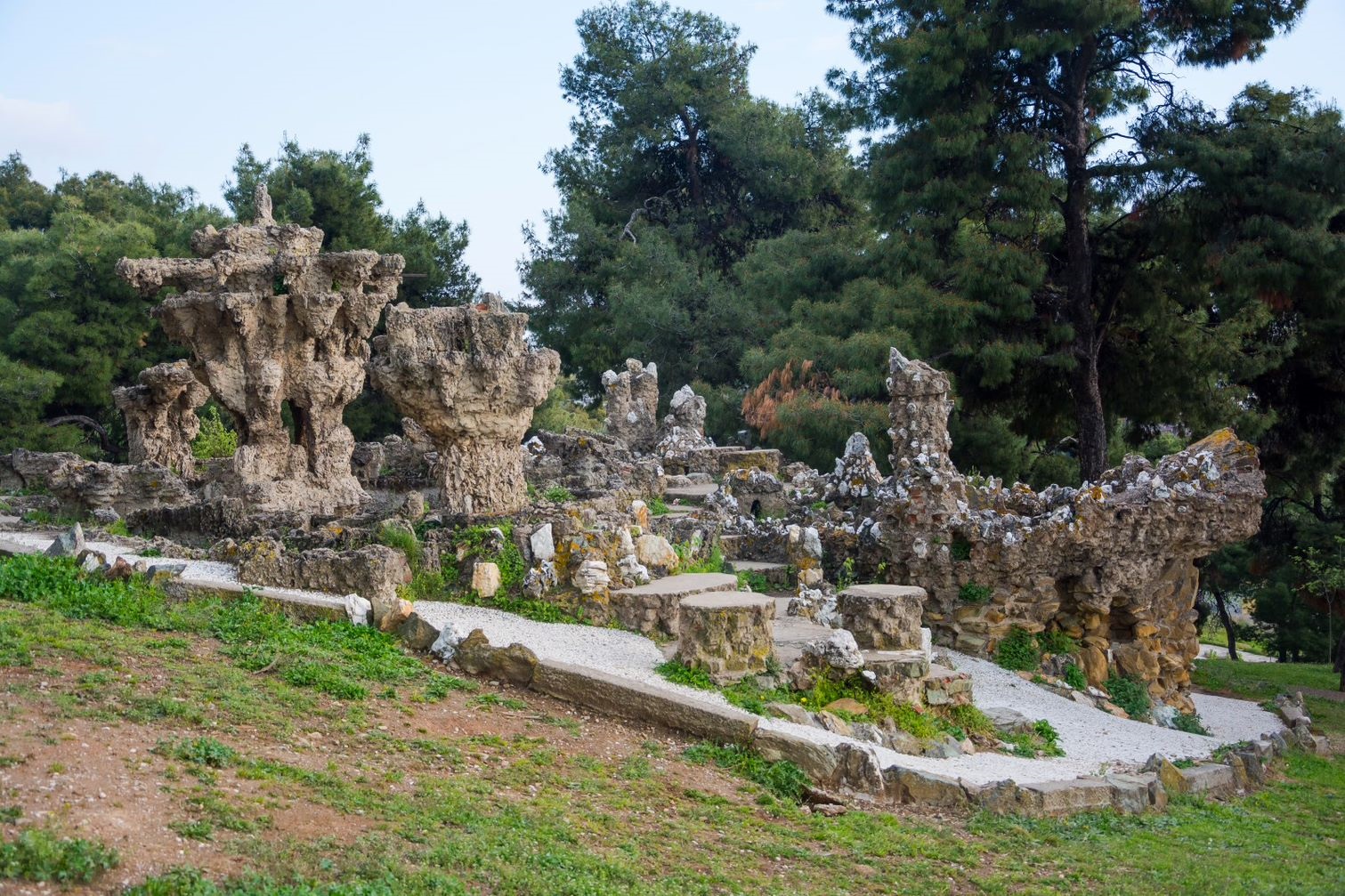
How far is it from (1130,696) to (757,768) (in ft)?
22.5

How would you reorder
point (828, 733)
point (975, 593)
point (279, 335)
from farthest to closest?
point (279, 335), point (975, 593), point (828, 733)

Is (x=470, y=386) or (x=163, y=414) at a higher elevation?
(x=163, y=414)

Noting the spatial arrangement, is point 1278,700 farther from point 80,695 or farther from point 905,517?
point 80,695

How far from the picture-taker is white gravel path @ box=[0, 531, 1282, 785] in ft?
29.5

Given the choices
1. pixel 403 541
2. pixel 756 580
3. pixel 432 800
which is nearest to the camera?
pixel 432 800

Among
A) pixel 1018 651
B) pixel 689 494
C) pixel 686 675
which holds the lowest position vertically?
pixel 686 675

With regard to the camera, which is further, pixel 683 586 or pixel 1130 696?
pixel 1130 696

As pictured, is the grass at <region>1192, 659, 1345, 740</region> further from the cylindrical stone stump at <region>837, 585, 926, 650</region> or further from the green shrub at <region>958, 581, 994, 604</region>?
the cylindrical stone stump at <region>837, 585, 926, 650</region>

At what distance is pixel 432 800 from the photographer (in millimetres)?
6340

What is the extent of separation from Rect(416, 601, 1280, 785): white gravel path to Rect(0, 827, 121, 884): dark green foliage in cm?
449

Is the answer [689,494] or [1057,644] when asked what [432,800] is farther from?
[689,494]

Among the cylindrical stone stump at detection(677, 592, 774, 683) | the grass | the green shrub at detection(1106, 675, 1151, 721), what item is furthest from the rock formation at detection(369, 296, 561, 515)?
the grass

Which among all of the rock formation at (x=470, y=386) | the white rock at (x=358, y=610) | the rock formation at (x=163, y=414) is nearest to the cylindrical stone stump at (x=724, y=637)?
the white rock at (x=358, y=610)

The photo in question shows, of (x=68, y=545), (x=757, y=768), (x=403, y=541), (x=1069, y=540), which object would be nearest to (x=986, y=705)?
(x=1069, y=540)
